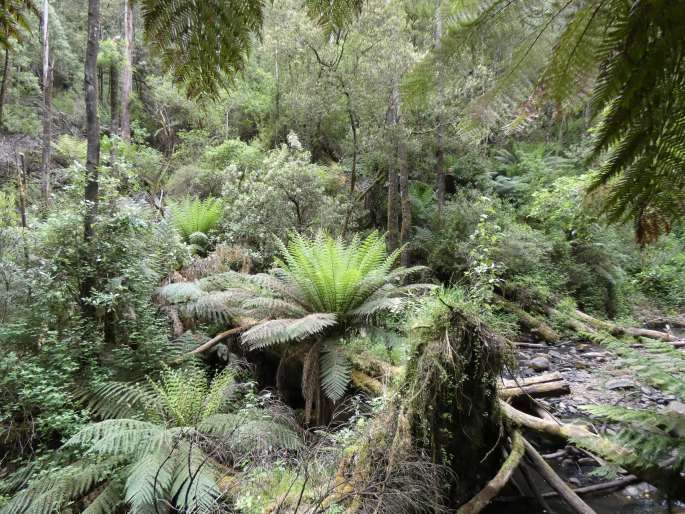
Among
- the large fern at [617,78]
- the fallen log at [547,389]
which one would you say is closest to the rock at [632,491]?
the fallen log at [547,389]

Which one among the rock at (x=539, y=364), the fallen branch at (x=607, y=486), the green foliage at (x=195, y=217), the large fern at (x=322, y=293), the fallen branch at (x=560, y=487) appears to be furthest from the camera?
the green foliage at (x=195, y=217)

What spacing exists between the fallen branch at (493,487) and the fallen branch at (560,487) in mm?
198

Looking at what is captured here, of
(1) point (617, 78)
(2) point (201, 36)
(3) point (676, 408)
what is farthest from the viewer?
(3) point (676, 408)

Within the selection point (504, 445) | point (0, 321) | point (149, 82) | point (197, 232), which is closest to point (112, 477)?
point (0, 321)

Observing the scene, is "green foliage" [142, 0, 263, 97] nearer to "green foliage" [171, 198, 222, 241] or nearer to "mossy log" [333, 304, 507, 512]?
"mossy log" [333, 304, 507, 512]

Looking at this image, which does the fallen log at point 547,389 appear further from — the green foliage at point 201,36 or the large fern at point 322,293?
the green foliage at point 201,36

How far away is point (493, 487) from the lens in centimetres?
214

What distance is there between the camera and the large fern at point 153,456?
8.27 feet

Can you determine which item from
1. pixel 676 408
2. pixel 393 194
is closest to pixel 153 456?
pixel 676 408

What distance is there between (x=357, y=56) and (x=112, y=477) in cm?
761

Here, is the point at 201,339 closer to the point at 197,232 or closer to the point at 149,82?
the point at 197,232

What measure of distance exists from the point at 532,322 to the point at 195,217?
650cm

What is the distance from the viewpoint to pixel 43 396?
3.33 metres

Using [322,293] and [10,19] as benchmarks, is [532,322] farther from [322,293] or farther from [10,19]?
[10,19]
